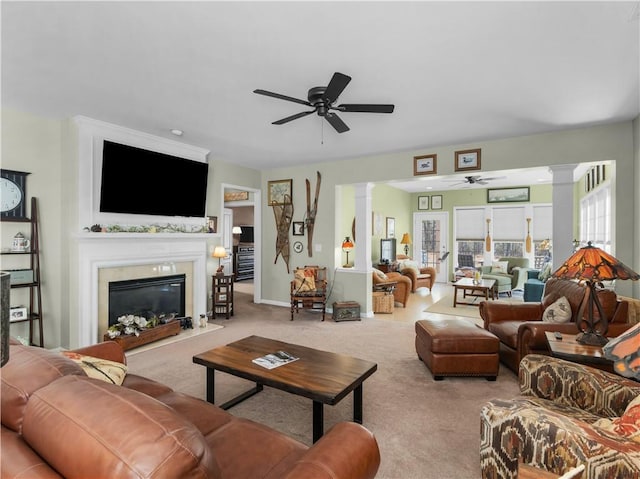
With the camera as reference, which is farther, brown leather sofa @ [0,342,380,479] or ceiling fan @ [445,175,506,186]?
ceiling fan @ [445,175,506,186]

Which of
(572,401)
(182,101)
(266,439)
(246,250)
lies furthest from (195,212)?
(246,250)

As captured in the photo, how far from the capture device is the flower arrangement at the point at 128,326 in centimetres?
385

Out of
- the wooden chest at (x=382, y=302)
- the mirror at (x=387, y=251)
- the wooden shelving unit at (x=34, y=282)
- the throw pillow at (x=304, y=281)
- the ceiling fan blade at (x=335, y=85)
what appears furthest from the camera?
the mirror at (x=387, y=251)

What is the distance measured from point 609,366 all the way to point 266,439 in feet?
7.70

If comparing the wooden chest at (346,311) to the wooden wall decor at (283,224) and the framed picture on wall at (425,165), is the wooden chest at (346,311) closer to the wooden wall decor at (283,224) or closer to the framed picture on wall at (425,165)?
the wooden wall decor at (283,224)

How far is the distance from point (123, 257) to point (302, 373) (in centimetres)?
302

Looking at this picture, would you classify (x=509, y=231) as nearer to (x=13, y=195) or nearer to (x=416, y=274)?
(x=416, y=274)

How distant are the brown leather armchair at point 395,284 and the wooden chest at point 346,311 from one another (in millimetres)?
755

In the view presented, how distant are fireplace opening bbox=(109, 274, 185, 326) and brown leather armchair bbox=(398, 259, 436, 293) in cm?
482

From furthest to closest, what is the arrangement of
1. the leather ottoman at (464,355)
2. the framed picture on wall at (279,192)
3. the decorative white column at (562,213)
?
the framed picture on wall at (279,192) → the decorative white column at (562,213) → the leather ottoman at (464,355)

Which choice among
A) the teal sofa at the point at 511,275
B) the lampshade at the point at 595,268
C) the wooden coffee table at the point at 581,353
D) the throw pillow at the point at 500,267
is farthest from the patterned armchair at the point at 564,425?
the throw pillow at the point at 500,267

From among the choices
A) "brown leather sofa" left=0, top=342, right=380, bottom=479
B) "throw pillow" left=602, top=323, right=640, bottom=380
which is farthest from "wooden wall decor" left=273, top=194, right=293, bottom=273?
"throw pillow" left=602, top=323, right=640, bottom=380

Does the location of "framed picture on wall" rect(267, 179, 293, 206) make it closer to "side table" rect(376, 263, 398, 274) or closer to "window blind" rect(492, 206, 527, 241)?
"side table" rect(376, 263, 398, 274)

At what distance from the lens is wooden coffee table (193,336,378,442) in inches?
81.7
